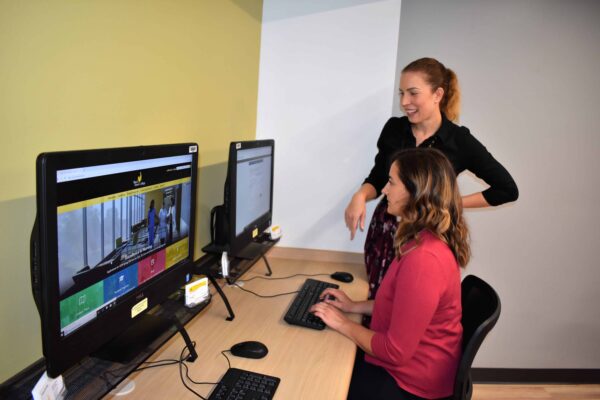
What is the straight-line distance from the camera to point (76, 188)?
84cm

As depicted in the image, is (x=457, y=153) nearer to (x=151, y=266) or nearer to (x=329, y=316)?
(x=329, y=316)

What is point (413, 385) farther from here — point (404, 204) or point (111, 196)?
point (111, 196)

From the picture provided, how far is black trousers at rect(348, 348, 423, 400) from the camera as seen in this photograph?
1.31 metres

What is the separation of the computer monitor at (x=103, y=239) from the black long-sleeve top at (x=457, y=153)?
3.38 ft

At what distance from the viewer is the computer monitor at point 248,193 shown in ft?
5.02

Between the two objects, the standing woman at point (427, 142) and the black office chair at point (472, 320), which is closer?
the black office chair at point (472, 320)

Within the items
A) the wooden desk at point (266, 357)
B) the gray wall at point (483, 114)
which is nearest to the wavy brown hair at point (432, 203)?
the wooden desk at point (266, 357)

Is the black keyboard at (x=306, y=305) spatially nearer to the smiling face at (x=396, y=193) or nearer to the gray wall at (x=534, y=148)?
the smiling face at (x=396, y=193)

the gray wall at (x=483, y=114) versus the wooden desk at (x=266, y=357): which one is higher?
the gray wall at (x=483, y=114)

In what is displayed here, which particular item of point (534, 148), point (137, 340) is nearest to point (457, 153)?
point (534, 148)

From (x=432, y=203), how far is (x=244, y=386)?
753 mm

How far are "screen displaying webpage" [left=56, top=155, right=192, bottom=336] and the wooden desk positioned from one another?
→ 24 cm

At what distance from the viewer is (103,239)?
95 centimetres

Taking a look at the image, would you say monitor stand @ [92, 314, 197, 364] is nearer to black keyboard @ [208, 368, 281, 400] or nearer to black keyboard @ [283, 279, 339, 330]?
black keyboard @ [208, 368, 281, 400]
